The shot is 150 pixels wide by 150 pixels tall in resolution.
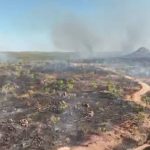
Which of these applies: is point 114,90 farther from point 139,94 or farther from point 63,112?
point 63,112

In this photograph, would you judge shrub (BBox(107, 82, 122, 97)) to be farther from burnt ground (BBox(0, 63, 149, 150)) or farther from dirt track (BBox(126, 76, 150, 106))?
dirt track (BBox(126, 76, 150, 106))

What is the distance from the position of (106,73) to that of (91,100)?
111 feet

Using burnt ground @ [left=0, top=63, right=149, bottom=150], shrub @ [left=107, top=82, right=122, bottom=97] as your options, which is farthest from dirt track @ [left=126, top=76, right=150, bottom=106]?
shrub @ [left=107, top=82, right=122, bottom=97]

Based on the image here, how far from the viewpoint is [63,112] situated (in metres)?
51.9

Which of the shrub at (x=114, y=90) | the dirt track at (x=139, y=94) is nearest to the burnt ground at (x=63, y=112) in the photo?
the shrub at (x=114, y=90)

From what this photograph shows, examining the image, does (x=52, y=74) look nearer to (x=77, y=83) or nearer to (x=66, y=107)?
(x=77, y=83)

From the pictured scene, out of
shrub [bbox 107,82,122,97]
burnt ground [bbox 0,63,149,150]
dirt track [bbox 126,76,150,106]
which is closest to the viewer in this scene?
burnt ground [bbox 0,63,149,150]

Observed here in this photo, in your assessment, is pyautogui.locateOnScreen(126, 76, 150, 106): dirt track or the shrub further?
the shrub

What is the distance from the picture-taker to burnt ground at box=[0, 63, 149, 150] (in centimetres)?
4360

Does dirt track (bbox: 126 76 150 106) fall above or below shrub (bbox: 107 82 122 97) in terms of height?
below

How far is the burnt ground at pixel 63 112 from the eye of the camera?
1717 inches

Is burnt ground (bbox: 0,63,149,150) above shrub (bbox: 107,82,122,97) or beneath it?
beneath

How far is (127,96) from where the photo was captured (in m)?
63.3

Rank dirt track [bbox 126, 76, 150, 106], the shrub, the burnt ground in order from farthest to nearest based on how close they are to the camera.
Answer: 1. the shrub
2. dirt track [bbox 126, 76, 150, 106]
3. the burnt ground
